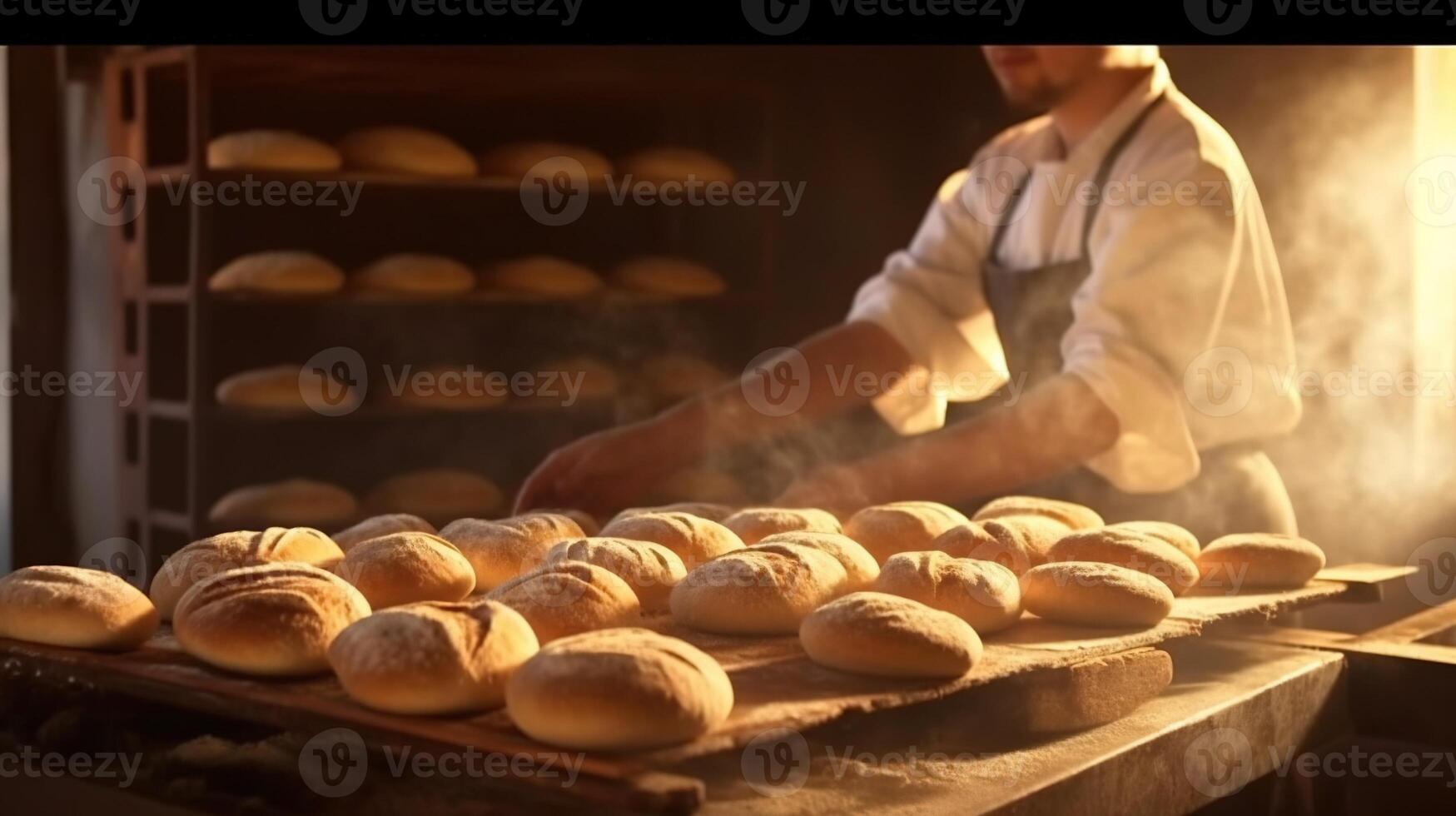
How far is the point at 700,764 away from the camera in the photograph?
1.59 metres

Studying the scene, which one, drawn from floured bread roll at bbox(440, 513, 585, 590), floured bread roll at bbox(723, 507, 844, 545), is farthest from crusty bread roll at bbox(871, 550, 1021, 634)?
floured bread roll at bbox(440, 513, 585, 590)

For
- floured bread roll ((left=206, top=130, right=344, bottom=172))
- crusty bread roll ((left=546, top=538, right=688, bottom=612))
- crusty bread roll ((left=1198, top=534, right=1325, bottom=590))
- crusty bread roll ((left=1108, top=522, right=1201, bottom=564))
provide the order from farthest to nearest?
floured bread roll ((left=206, top=130, right=344, bottom=172)), crusty bread roll ((left=1108, top=522, right=1201, bottom=564)), crusty bread roll ((left=1198, top=534, right=1325, bottom=590)), crusty bread roll ((left=546, top=538, right=688, bottom=612))

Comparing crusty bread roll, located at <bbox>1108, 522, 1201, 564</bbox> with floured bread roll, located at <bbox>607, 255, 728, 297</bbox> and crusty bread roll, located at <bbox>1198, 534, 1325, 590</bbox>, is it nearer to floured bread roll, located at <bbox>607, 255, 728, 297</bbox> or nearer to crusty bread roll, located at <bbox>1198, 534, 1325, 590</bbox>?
crusty bread roll, located at <bbox>1198, 534, 1325, 590</bbox>

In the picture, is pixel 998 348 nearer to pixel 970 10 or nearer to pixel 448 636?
pixel 970 10

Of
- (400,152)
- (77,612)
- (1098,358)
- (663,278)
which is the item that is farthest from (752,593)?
(663,278)

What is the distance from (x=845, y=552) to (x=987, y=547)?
0.78 feet

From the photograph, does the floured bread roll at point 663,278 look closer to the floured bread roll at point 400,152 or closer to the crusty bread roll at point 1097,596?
the floured bread roll at point 400,152

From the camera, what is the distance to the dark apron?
3250 millimetres

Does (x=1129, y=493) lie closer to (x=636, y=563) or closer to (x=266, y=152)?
(x=636, y=563)

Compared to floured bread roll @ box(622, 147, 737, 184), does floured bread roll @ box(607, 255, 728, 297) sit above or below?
below

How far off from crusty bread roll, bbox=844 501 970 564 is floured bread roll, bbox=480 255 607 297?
2798mm

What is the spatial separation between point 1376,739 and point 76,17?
4.56 meters

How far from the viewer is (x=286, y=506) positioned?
4.49 m

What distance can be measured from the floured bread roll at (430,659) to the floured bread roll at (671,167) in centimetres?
387
